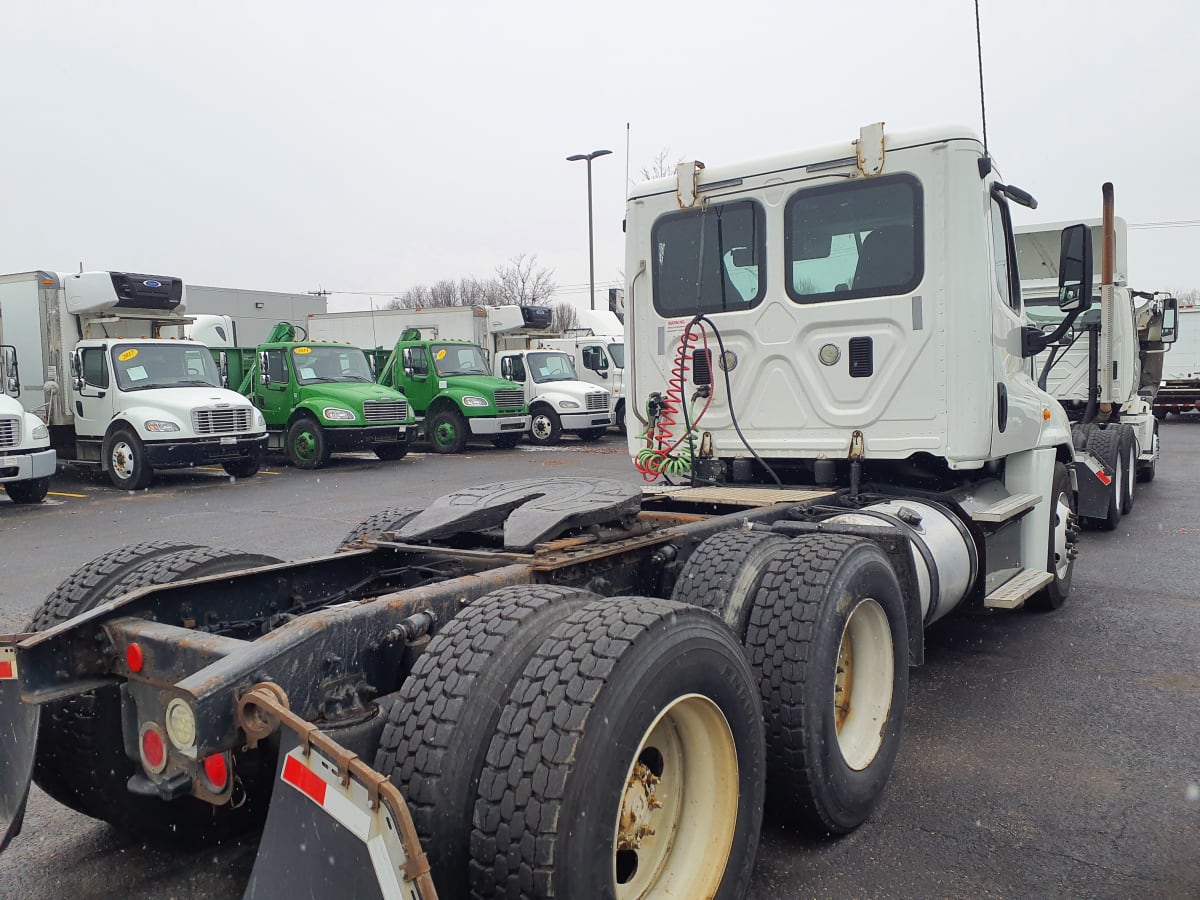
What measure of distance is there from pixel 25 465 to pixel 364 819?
12244 mm

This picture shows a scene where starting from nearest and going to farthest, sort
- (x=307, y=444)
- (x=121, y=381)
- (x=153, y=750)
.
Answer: (x=153, y=750) < (x=121, y=381) < (x=307, y=444)

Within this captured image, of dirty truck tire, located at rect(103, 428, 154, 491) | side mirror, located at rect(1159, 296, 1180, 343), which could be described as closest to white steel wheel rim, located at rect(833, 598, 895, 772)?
side mirror, located at rect(1159, 296, 1180, 343)

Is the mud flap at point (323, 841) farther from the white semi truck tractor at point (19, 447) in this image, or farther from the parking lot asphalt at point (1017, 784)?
the white semi truck tractor at point (19, 447)

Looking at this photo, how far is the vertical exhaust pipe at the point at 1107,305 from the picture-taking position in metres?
8.59

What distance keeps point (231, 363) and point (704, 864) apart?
1856 centimetres

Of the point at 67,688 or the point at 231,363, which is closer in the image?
the point at 67,688

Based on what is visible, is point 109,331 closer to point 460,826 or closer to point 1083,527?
point 1083,527

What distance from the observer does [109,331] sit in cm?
1548

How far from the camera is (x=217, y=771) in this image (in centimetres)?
222

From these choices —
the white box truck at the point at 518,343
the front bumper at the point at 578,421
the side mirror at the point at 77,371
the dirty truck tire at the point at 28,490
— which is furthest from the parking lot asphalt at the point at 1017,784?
the white box truck at the point at 518,343

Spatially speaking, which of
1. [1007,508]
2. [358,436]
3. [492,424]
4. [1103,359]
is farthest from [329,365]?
[1007,508]

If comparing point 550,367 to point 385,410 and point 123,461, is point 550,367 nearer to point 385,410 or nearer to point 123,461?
point 385,410

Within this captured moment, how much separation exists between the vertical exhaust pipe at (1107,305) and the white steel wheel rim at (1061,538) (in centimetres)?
341

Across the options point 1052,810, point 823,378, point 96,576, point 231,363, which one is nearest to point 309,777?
point 96,576
